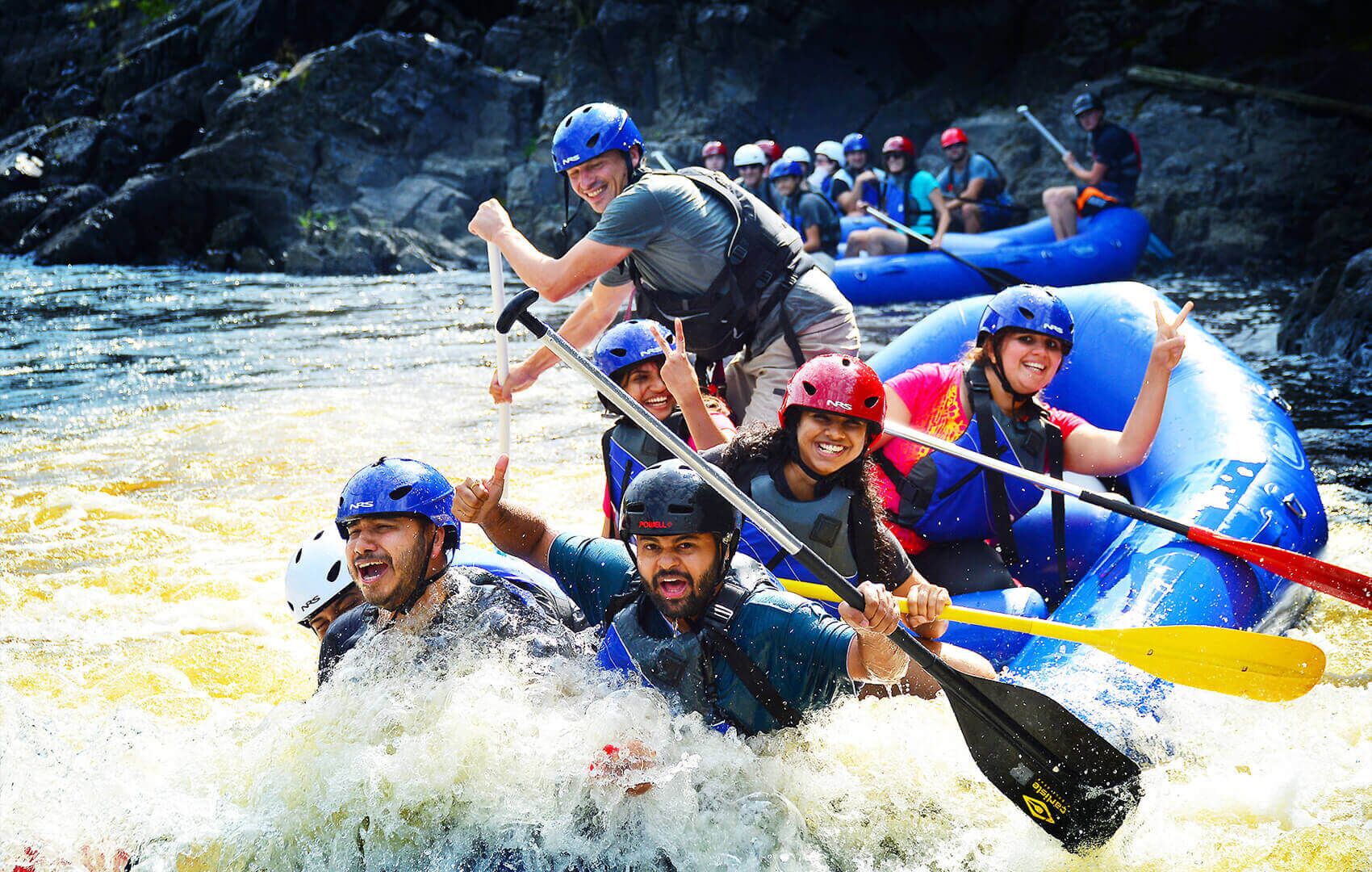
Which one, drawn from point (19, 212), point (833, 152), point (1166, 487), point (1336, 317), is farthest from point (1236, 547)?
point (19, 212)

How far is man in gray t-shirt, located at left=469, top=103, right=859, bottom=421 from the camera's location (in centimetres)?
471

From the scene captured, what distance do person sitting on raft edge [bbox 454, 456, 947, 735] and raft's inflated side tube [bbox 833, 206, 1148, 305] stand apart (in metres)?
9.99

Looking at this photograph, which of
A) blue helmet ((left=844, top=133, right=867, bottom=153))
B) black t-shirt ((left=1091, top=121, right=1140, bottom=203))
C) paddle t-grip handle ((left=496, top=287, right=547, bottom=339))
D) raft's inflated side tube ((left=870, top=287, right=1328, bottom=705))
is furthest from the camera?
blue helmet ((left=844, top=133, right=867, bottom=153))

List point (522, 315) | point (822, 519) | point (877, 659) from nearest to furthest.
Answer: point (877, 659), point (522, 315), point (822, 519)

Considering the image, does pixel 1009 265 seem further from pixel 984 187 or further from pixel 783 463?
pixel 783 463

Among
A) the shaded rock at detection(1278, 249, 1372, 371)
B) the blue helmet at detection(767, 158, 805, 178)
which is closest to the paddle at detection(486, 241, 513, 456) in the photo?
the shaded rock at detection(1278, 249, 1372, 371)

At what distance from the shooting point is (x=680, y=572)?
122 inches

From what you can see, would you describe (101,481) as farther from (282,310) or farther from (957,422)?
(282,310)

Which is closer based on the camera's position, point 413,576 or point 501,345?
point 413,576

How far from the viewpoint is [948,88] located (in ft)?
70.7

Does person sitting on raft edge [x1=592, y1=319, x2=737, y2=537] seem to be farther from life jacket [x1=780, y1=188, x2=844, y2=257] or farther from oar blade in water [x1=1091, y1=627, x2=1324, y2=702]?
life jacket [x1=780, y1=188, x2=844, y2=257]

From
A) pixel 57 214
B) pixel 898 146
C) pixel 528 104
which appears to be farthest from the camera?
pixel 57 214

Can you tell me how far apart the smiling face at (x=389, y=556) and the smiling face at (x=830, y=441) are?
1186 mm

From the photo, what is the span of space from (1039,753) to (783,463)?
1.20 metres
